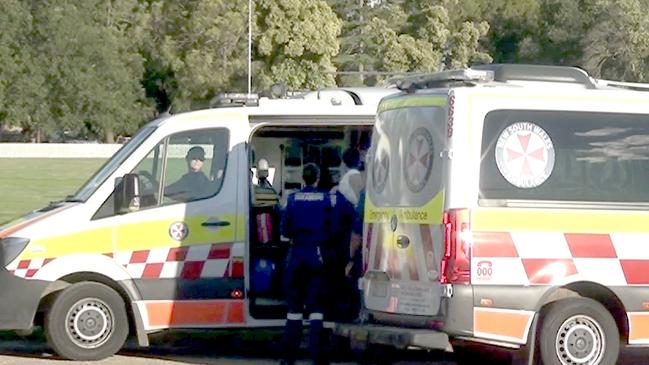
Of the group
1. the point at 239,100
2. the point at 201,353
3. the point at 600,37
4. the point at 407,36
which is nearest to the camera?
the point at 239,100

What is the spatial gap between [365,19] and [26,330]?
2738 inches

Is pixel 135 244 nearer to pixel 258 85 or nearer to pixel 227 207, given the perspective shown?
pixel 227 207

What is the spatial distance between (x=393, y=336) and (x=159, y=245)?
269 centimetres

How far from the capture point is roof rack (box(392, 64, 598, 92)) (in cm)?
934

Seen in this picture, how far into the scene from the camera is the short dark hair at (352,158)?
1109 centimetres

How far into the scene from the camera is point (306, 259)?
1045 centimetres

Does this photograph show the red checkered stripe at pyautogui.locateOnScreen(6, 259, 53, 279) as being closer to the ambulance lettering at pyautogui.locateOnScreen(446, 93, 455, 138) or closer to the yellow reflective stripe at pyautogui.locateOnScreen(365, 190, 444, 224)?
the yellow reflective stripe at pyautogui.locateOnScreen(365, 190, 444, 224)

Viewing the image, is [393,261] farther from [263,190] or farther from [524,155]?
[263,190]

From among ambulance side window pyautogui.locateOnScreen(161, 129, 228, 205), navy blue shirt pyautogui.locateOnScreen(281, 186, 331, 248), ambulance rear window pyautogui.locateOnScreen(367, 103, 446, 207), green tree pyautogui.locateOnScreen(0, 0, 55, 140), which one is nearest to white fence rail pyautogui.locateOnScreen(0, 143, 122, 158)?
green tree pyautogui.locateOnScreen(0, 0, 55, 140)

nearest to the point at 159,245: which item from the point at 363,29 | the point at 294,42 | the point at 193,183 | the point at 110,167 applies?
the point at 193,183

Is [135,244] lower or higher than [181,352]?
higher

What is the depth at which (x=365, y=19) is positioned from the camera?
7931 centimetres

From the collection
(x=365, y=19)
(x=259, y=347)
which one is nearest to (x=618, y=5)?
(x=365, y=19)

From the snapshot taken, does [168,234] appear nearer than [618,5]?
Yes
